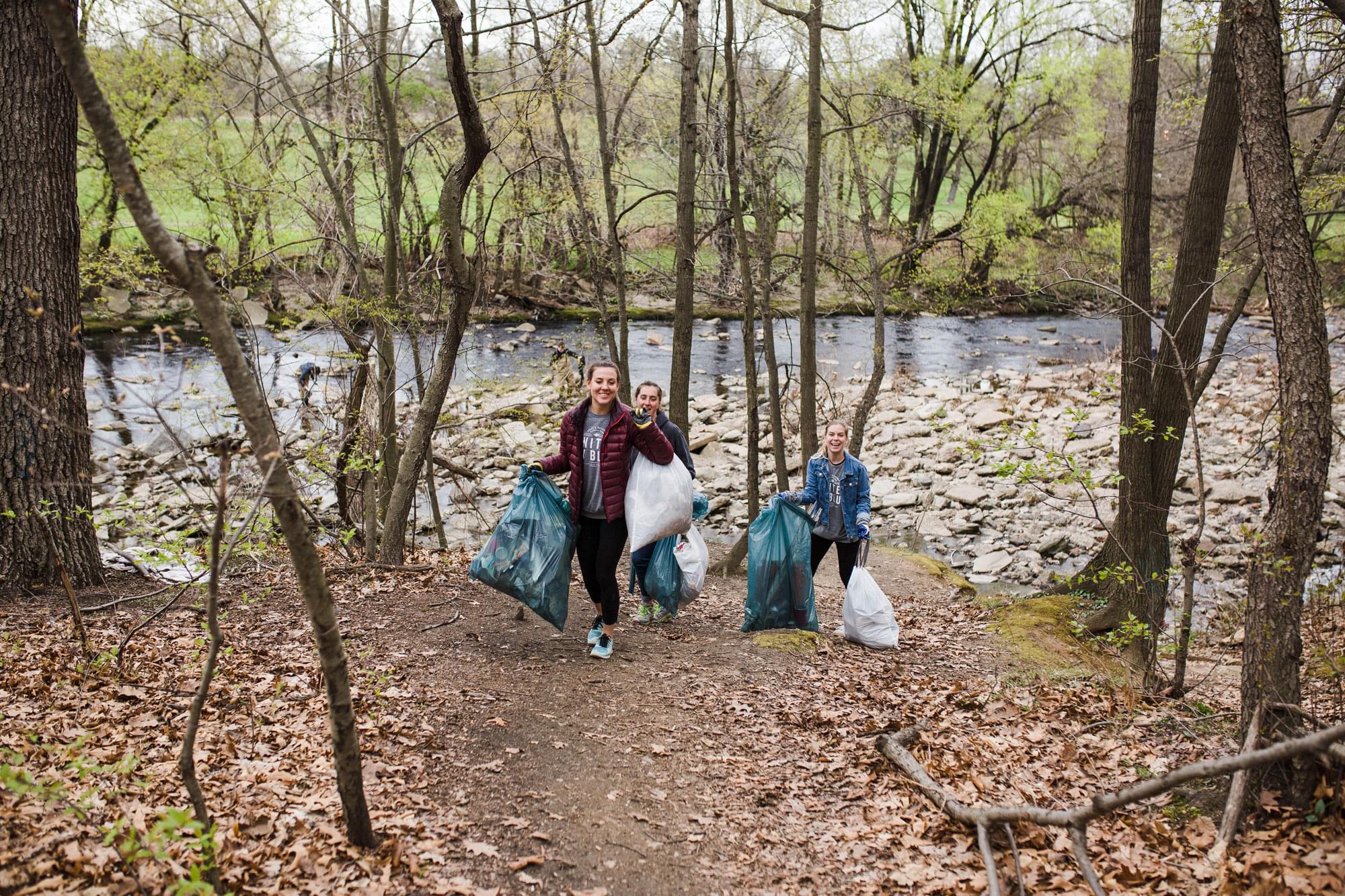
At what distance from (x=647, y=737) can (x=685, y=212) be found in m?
A: 4.79

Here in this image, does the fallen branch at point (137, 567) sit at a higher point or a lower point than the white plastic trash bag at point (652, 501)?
lower

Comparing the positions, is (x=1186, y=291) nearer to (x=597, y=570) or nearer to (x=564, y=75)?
(x=597, y=570)

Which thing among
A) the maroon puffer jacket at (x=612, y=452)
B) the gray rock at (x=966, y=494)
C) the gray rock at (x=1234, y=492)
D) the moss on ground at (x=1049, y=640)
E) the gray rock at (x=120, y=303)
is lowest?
the moss on ground at (x=1049, y=640)

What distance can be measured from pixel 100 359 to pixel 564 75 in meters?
11.3

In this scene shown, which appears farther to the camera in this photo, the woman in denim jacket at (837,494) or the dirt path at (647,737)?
the woman in denim jacket at (837,494)

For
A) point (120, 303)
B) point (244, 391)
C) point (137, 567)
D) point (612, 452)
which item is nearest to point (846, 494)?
point (612, 452)

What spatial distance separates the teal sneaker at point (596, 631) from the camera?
5.22 m

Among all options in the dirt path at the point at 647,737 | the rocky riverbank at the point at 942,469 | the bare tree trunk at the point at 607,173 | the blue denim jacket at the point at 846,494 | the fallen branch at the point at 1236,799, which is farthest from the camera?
the rocky riverbank at the point at 942,469

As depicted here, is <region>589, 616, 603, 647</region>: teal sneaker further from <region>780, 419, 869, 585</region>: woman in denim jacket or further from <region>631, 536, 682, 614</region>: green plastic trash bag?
<region>780, 419, 869, 585</region>: woman in denim jacket

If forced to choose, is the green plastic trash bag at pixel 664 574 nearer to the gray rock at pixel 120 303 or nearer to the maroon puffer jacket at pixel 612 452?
the maroon puffer jacket at pixel 612 452

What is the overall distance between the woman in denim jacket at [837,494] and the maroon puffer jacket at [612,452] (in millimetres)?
1117

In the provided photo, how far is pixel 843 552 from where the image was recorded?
6098mm

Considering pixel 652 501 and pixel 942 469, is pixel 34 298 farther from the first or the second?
pixel 942 469

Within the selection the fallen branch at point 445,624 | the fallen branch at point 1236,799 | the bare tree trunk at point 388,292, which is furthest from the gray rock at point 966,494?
the fallen branch at point 1236,799
